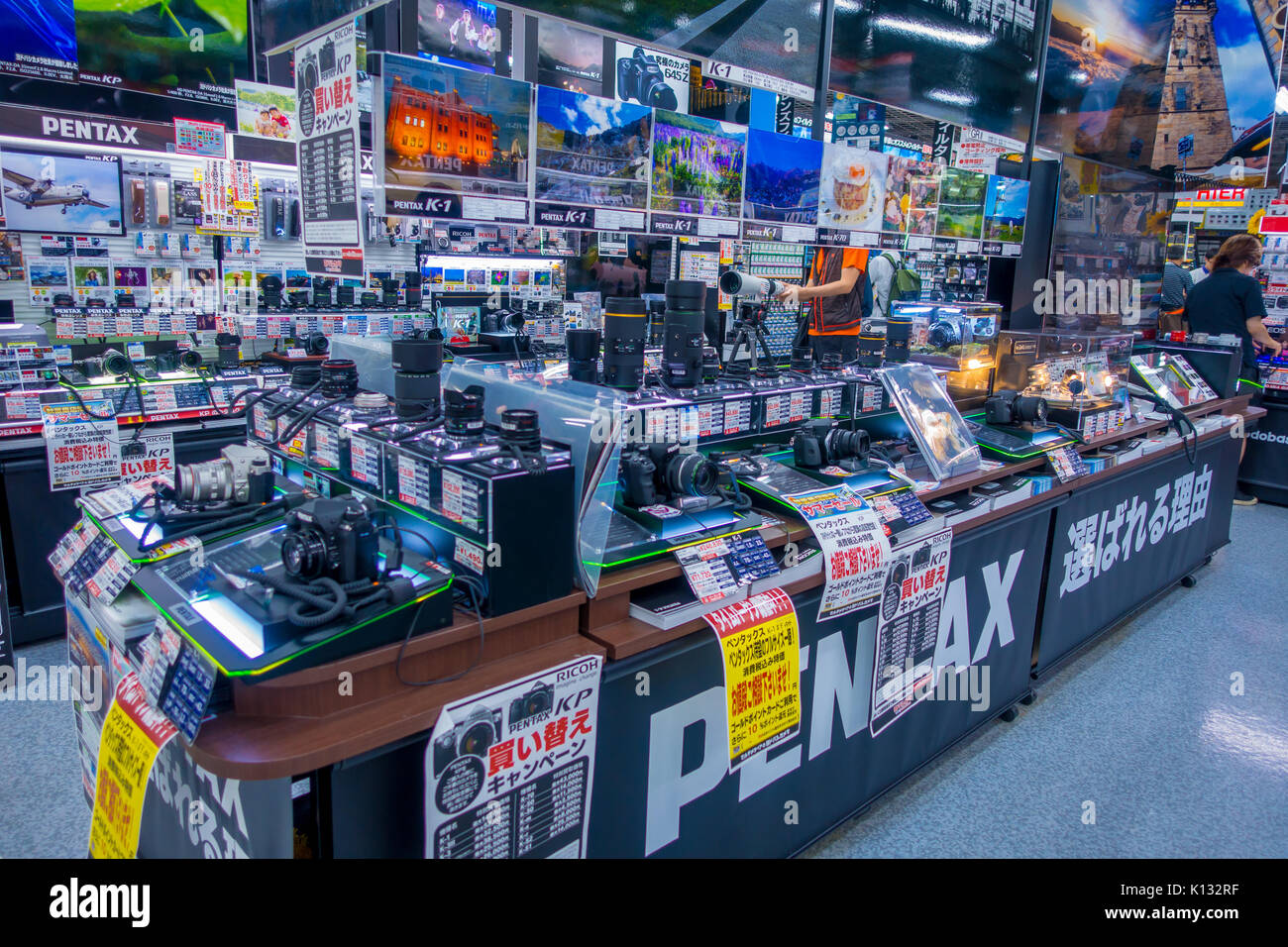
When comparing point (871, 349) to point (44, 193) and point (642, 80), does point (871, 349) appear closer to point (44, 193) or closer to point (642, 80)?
point (44, 193)

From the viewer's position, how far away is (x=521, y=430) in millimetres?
1551

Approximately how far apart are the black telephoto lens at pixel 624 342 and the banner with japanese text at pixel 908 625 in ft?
3.04

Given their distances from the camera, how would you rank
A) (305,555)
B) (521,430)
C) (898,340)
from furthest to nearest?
(898,340), (521,430), (305,555)

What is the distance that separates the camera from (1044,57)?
13.7 ft

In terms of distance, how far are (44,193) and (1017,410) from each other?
512cm

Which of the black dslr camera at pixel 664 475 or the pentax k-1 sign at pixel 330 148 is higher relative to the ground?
the pentax k-1 sign at pixel 330 148

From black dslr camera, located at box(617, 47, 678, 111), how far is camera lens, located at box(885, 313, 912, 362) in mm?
4913

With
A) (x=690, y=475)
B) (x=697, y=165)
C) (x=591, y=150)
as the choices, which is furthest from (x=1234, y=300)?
(x=690, y=475)

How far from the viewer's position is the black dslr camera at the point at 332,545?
4.37 feet

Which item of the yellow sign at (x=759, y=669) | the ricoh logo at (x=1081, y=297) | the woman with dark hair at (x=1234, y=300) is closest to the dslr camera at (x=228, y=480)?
the yellow sign at (x=759, y=669)

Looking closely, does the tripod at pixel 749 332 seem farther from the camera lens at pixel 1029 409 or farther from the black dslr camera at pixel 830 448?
the camera lens at pixel 1029 409

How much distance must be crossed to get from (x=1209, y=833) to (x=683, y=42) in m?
3.09
